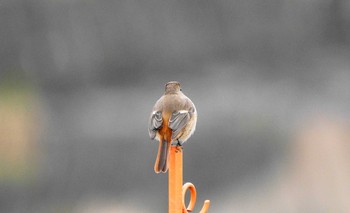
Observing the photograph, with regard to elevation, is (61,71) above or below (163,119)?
above

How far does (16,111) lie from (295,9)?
2635mm

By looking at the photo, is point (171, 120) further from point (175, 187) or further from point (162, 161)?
point (175, 187)

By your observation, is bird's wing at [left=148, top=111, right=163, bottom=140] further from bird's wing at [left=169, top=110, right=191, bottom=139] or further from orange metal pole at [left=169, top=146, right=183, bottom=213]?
orange metal pole at [left=169, top=146, right=183, bottom=213]

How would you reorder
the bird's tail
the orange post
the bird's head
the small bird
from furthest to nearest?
the bird's head
the small bird
the bird's tail
the orange post

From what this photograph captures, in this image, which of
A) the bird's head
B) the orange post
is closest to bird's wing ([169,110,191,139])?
the bird's head

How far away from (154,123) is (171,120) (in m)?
0.11

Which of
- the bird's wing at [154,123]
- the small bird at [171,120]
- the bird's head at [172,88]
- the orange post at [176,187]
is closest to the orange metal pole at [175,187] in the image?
the orange post at [176,187]

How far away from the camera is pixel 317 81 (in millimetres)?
7496

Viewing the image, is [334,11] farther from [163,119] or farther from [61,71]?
[163,119]

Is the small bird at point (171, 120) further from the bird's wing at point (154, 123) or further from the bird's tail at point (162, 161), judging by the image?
the bird's tail at point (162, 161)

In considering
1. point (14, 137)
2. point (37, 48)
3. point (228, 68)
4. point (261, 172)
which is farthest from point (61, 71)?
point (261, 172)

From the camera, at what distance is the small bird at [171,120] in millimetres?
4992

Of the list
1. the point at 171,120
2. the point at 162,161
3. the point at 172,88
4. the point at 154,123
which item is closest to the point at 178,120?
the point at 171,120

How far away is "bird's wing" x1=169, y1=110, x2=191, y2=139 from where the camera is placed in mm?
5021
